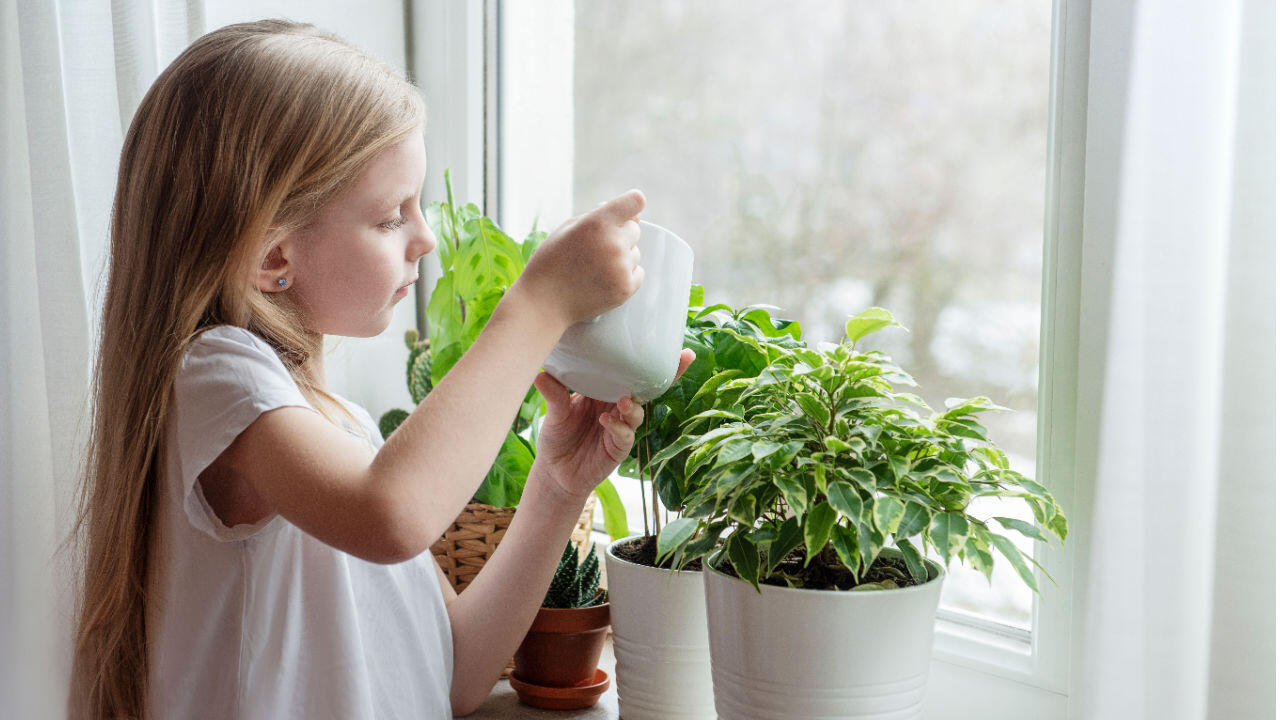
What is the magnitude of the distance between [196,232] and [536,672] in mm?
522

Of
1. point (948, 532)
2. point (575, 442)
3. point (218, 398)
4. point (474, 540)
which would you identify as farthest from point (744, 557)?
point (474, 540)

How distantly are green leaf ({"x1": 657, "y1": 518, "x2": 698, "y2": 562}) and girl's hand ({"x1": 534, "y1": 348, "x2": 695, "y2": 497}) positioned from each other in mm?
103

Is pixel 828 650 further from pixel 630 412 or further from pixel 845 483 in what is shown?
pixel 630 412

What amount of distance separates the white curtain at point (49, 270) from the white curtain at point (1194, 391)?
36.5 inches

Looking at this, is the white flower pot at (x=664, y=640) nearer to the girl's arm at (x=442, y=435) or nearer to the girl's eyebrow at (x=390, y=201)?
the girl's arm at (x=442, y=435)

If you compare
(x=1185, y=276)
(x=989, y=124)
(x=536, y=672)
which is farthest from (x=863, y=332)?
(x=536, y=672)

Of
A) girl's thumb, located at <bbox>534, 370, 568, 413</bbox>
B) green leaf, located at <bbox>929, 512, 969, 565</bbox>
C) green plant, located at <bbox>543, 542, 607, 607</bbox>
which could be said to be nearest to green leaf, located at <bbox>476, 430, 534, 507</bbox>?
green plant, located at <bbox>543, 542, 607, 607</bbox>

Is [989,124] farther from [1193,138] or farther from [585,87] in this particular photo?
[585,87]

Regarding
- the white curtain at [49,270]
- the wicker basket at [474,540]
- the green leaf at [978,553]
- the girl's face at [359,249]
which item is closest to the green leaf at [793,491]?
the green leaf at [978,553]

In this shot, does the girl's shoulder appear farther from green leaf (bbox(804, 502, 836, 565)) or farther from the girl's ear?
green leaf (bbox(804, 502, 836, 565))

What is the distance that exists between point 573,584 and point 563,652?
69 millimetres

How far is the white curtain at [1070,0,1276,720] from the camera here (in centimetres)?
63

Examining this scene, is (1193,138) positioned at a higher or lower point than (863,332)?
higher

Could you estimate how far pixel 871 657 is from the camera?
0.63 metres
